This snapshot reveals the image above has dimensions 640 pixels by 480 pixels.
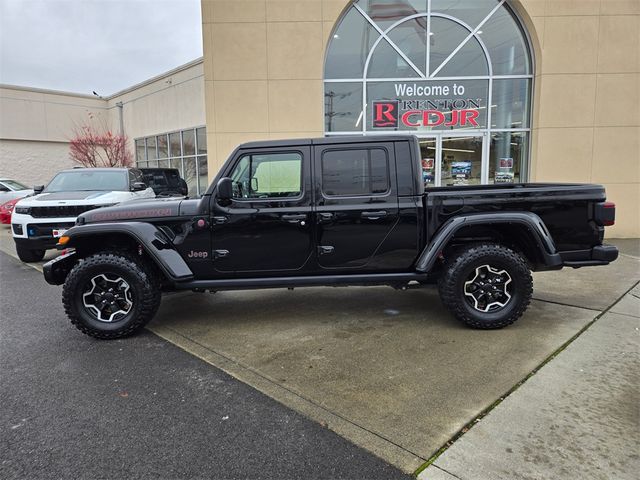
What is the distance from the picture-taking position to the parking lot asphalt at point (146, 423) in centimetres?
240

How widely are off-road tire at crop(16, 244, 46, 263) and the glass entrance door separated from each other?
26.4ft

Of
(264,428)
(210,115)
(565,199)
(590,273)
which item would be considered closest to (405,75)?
(210,115)

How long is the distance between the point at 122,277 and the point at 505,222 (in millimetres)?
3770

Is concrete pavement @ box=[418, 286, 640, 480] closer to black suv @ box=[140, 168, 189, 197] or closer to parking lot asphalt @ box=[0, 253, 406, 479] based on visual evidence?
parking lot asphalt @ box=[0, 253, 406, 479]

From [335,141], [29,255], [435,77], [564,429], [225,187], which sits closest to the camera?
[564,429]

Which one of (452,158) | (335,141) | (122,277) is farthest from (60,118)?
(335,141)

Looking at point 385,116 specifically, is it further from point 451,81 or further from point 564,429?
point 564,429

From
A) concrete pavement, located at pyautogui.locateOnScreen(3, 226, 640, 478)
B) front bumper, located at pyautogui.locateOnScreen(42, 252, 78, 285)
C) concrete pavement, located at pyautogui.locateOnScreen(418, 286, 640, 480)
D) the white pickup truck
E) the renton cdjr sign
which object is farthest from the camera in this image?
the renton cdjr sign

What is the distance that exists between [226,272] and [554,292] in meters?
4.17

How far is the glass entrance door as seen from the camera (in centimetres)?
984

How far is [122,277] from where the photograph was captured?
4.27m

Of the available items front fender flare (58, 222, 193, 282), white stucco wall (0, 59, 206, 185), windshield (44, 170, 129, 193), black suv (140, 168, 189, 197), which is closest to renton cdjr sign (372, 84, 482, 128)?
windshield (44, 170, 129, 193)

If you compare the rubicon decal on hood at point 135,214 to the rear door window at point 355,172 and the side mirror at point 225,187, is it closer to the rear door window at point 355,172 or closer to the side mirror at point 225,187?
the side mirror at point 225,187

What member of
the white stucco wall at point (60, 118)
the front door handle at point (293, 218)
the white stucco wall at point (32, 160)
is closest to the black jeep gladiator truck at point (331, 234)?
the front door handle at point (293, 218)
